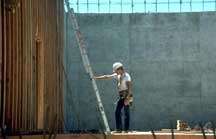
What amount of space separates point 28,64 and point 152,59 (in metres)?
11.2

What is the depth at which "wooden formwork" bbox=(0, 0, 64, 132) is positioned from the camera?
8.04 meters

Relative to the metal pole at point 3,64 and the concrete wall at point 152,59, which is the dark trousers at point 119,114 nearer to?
the metal pole at point 3,64

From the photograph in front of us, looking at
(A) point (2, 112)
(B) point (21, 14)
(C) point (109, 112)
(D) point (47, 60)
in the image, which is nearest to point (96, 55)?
(C) point (109, 112)

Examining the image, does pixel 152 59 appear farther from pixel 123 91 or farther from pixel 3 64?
pixel 3 64

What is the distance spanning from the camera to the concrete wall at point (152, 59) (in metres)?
20.0

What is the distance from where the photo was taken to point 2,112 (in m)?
7.68

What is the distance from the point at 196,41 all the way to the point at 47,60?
32.1ft

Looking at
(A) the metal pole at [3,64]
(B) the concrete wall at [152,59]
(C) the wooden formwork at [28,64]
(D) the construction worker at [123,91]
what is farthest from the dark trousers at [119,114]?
(B) the concrete wall at [152,59]

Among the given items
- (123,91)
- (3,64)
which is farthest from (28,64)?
(123,91)

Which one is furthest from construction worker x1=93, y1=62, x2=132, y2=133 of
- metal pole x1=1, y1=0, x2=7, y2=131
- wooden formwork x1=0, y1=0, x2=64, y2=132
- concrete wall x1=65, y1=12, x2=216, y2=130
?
concrete wall x1=65, y1=12, x2=216, y2=130

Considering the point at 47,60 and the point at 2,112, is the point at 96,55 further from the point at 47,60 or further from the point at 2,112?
the point at 2,112

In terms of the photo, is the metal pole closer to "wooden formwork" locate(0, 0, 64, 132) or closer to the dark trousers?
"wooden formwork" locate(0, 0, 64, 132)

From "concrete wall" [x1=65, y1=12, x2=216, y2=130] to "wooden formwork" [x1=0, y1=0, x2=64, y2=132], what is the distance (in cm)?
762

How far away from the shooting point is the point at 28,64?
9.36 meters
